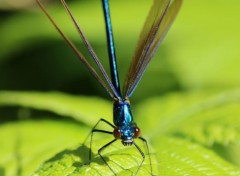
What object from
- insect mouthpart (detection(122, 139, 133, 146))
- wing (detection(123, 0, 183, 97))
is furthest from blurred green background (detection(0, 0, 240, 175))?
insect mouthpart (detection(122, 139, 133, 146))

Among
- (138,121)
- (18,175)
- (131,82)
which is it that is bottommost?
(18,175)

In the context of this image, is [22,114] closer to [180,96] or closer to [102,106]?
[102,106]

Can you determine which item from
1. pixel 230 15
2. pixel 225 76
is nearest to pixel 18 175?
pixel 225 76

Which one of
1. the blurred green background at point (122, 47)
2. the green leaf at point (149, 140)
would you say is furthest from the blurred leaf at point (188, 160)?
the blurred green background at point (122, 47)

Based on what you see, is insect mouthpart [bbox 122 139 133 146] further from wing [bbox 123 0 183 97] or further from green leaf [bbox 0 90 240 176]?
wing [bbox 123 0 183 97]

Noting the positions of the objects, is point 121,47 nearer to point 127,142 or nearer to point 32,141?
point 32,141

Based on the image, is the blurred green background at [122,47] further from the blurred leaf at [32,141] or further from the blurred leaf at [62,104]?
the blurred leaf at [32,141]
